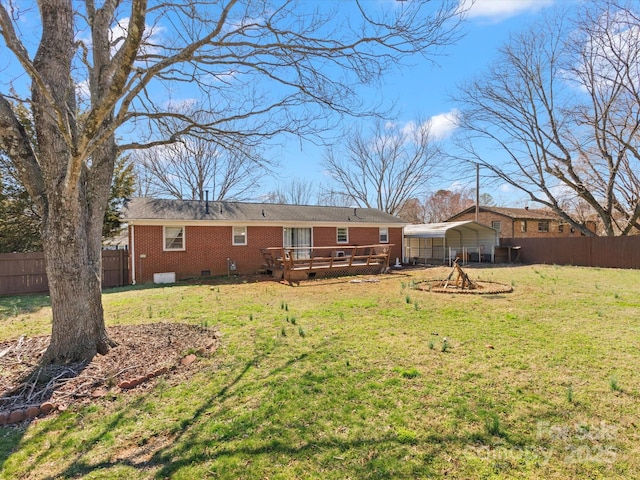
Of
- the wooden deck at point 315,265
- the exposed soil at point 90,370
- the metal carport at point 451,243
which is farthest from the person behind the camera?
the metal carport at point 451,243

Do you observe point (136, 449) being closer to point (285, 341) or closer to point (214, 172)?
point (285, 341)

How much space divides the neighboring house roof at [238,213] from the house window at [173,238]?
554 millimetres

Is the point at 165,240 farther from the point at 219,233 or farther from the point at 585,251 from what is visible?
the point at 585,251

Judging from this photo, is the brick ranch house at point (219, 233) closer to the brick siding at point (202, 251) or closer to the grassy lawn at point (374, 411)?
the brick siding at point (202, 251)

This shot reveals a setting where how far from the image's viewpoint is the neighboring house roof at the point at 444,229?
20469 mm

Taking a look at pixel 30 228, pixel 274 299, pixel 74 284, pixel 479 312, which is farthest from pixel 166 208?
pixel 479 312

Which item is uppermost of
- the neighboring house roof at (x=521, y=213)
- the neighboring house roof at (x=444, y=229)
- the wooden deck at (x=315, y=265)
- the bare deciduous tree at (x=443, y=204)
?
the bare deciduous tree at (x=443, y=204)

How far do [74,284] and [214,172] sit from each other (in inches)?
993

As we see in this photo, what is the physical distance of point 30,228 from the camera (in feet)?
47.6

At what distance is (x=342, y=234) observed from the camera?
1848 centimetres

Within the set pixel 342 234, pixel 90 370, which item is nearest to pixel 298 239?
pixel 342 234

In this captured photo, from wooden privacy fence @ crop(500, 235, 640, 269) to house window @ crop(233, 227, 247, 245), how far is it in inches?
670

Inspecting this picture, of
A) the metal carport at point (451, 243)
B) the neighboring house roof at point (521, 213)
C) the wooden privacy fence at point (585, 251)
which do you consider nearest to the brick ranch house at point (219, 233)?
the metal carport at point (451, 243)

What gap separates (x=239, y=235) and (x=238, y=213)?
118cm
